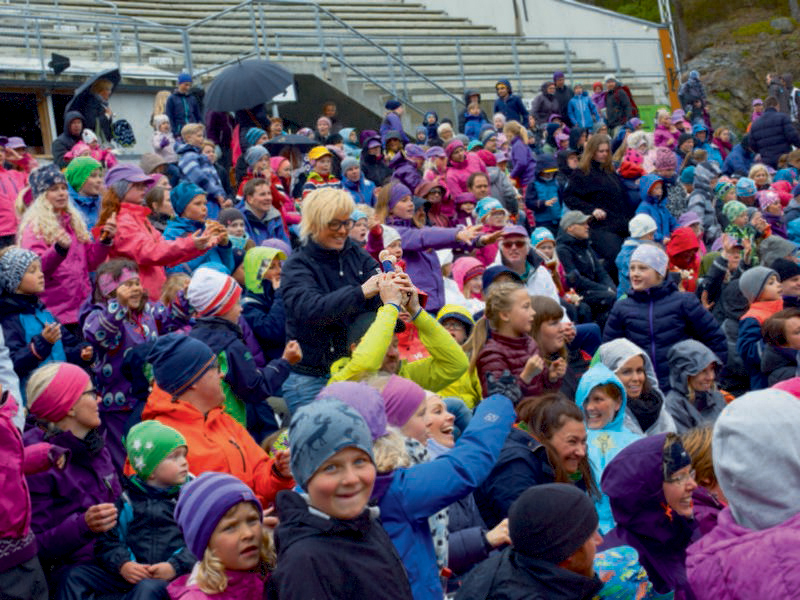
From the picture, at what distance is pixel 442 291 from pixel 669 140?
11.0 m

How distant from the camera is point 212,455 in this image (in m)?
5.01

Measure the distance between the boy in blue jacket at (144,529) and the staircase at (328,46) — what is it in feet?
44.5

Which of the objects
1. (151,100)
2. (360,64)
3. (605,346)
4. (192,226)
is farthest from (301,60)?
(605,346)

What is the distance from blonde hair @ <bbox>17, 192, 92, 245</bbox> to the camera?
7473 millimetres

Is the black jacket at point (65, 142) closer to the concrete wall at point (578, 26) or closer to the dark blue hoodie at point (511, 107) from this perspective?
the dark blue hoodie at point (511, 107)

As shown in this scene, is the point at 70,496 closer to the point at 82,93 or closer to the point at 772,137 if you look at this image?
the point at 82,93

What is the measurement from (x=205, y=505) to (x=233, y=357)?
2094 mm

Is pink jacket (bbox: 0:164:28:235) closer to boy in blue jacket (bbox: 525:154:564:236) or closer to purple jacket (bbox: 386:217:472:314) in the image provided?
purple jacket (bbox: 386:217:472:314)

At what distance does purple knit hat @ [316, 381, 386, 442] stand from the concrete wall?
22.6 metres

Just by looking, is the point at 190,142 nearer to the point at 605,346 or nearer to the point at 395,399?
the point at 605,346

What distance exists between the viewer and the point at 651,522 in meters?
4.32

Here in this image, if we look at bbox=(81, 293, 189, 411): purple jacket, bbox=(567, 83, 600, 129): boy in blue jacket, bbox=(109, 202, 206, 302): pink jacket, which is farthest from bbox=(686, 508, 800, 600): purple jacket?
bbox=(567, 83, 600, 129): boy in blue jacket

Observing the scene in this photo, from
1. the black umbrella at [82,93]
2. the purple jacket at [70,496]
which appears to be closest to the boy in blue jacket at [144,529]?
the purple jacket at [70,496]

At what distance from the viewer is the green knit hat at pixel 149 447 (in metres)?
4.60
